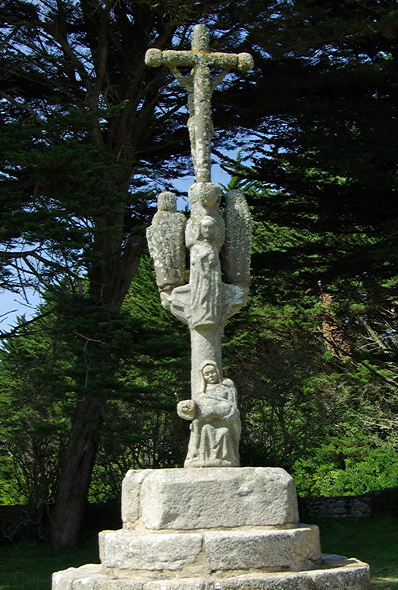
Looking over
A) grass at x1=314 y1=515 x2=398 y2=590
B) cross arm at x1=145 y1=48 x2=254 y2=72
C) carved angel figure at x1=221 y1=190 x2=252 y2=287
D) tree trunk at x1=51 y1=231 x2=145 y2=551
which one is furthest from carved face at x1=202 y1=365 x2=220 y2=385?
tree trunk at x1=51 y1=231 x2=145 y2=551

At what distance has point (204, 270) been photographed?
6840 mm

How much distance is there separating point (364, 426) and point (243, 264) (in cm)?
1286

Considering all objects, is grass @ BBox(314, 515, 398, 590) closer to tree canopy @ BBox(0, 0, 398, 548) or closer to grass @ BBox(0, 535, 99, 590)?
tree canopy @ BBox(0, 0, 398, 548)

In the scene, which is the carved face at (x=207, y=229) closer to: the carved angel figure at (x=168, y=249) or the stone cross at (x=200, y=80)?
the carved angel figure at (x=168, y=249)

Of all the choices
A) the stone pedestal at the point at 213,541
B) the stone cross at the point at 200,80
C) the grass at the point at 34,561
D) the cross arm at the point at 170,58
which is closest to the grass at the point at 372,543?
the grass at the point at 34,561

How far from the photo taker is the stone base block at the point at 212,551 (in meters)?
5.77

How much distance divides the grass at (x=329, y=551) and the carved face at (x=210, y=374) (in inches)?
179

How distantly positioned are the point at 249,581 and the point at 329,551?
8.33m

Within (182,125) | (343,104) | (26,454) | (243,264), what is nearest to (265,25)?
(343,104)

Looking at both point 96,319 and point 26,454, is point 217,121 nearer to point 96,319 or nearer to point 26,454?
point 96,319

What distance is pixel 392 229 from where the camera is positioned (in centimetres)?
1304

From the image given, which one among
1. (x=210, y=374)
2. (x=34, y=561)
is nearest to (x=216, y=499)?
(x=210, y=374)

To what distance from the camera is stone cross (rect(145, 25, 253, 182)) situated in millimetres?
7121

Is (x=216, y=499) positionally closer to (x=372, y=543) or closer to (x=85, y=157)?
(x=85, y=157)
